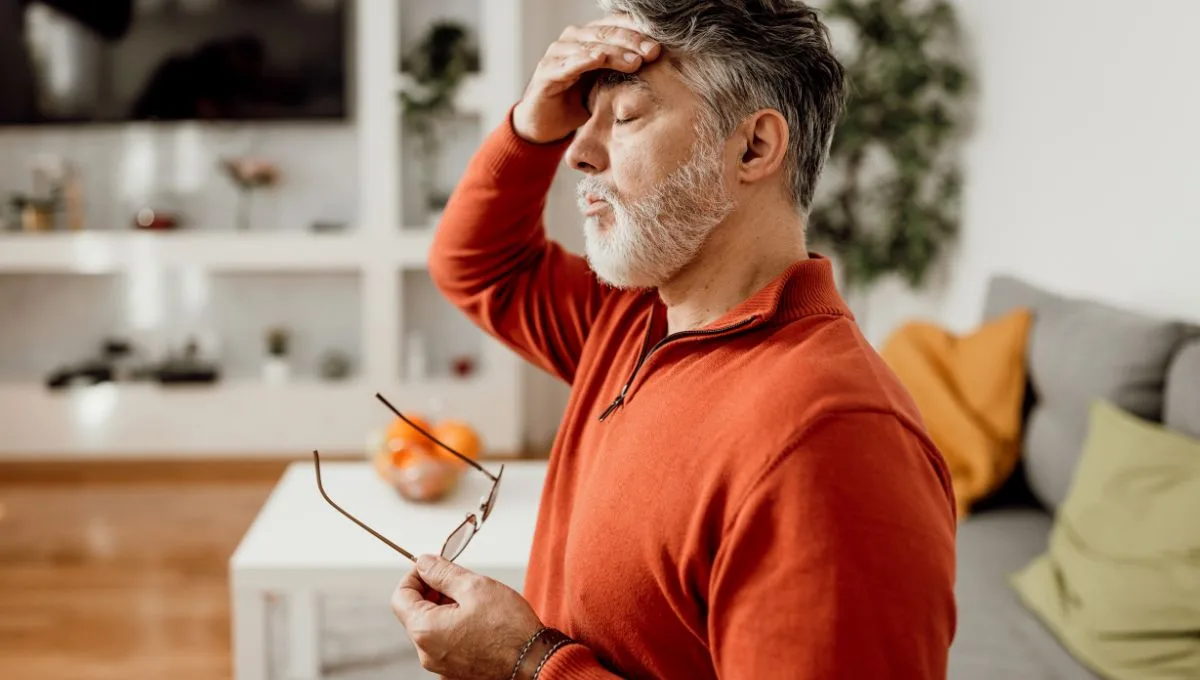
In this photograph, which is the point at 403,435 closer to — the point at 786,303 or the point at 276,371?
the point at 786,303

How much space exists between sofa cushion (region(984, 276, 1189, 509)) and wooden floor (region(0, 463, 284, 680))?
1.84 metres

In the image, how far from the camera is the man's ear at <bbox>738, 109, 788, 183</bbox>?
0.98m

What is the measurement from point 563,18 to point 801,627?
3743mm

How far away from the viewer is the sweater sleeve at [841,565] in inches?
29.0

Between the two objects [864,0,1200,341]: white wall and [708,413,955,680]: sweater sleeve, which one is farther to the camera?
[864,0,1200,341]: white wall

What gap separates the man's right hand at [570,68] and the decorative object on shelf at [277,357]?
3.11 metres

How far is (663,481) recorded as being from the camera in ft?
2.91

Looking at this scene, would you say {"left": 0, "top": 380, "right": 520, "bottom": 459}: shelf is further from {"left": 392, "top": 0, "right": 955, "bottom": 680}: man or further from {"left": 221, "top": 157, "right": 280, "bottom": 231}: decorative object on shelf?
{"left": 392, "top": 0, "right": 955, "bottom": 680}: man

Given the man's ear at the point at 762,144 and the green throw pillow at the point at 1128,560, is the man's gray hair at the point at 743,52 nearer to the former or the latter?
the man's ear at the point at 762,144

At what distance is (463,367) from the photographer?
4164mm

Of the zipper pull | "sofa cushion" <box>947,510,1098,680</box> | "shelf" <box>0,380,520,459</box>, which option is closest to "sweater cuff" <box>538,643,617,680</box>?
the zipper pull

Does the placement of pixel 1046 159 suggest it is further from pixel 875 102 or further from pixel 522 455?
pixel 522 455

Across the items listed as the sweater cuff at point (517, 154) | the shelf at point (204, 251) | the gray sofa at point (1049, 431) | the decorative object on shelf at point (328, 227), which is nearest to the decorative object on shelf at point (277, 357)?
the shelf at point (204, 251)

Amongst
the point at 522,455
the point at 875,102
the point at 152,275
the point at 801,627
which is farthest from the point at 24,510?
the point at 801,627
